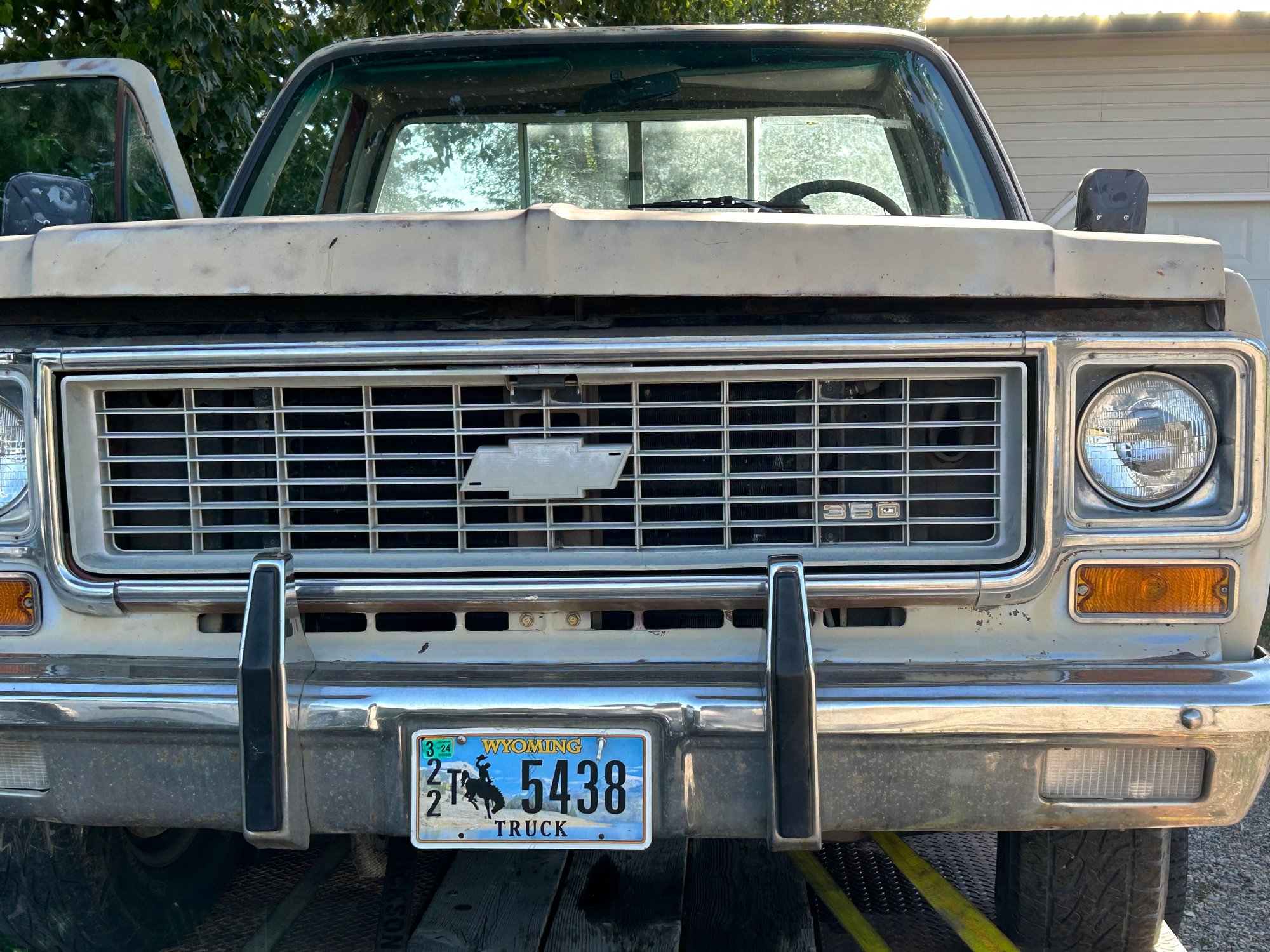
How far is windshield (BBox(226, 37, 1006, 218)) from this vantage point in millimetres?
3139

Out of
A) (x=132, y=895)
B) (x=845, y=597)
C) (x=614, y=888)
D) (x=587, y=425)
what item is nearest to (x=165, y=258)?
(x=587, y=425)

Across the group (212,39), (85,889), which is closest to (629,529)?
(85,889)

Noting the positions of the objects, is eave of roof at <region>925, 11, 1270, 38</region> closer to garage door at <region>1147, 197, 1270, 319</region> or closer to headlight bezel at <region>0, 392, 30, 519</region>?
garage door at <region>1147, 197, 1270, 319</region>

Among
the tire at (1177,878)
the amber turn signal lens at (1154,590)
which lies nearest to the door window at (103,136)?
the amber turn signal lens at (1154,590)

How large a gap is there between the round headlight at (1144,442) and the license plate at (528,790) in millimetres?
934

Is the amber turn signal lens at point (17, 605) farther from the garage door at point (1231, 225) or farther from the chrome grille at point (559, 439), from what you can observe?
the garage door at point (1231, 225)

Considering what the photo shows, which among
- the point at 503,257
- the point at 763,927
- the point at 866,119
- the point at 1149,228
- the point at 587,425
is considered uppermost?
the point at 1149,228

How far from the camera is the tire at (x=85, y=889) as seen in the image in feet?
7.97

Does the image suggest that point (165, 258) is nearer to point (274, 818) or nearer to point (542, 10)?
point (274, 818)

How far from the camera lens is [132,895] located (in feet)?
8.48

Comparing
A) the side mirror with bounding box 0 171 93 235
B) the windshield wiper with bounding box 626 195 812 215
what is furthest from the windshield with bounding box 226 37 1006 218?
the side mirror with bounding box 0 171 93 235

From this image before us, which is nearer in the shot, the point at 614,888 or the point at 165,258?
the point at 165,258

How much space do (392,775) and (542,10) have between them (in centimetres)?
634

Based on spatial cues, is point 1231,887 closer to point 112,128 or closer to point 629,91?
point 629,91
